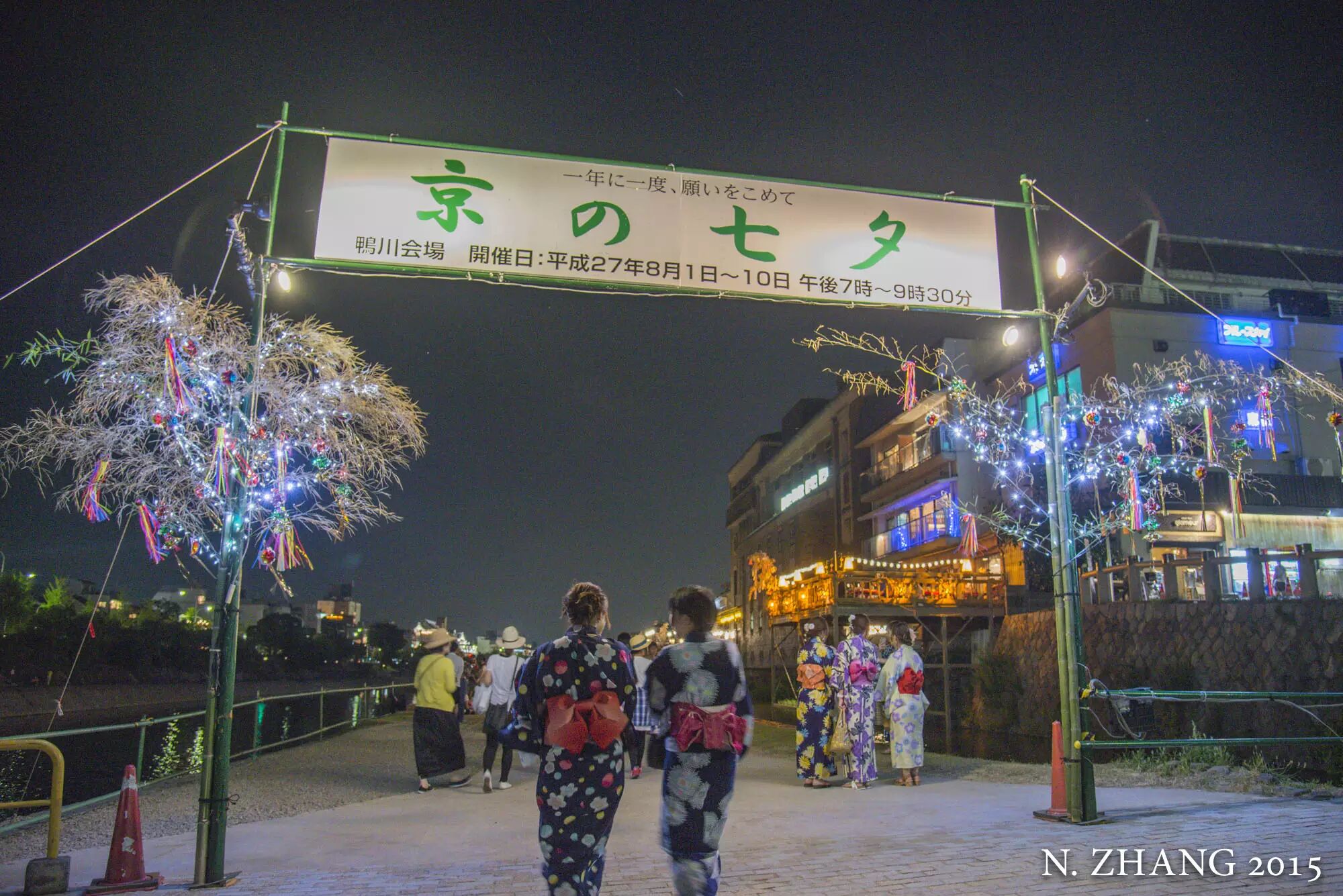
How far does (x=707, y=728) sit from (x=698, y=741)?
78 mm

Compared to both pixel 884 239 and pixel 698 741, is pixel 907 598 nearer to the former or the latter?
pixel 884 239

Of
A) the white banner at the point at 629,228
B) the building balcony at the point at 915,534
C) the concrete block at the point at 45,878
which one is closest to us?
the concrete block at the point at 45,878

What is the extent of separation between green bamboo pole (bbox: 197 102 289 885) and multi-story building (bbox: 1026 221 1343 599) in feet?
67.5

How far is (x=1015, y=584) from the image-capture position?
28.2 metres

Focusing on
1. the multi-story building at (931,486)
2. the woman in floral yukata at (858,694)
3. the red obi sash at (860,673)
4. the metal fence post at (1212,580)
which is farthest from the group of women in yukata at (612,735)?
the multi-story building at (931,486)

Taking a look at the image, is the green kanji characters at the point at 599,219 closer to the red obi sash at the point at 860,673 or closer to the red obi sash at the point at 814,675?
the red obi sash at the point at 814,675

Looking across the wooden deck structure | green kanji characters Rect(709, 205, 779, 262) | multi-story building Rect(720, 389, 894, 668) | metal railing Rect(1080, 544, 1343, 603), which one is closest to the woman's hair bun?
green kanji characters Rect(709, 205, 779, 262)

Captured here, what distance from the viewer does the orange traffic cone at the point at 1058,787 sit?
7445 millimetres

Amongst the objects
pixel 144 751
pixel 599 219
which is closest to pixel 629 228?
pixel 599 219

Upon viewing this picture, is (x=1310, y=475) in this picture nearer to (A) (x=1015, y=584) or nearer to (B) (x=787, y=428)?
(A) (x=1015, y=584)

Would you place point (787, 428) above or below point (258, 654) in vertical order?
above

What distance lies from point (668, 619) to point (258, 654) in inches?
2729

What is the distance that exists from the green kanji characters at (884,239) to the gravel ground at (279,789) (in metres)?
7.38

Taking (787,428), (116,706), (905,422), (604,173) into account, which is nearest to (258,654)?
(116,706)
